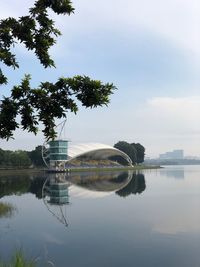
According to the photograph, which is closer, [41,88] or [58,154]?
[41,88]

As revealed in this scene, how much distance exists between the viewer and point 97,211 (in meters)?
28.6

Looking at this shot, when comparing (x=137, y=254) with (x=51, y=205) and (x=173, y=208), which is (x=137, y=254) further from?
(x=51, y=205)

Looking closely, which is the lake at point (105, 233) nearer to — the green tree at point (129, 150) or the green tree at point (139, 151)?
the green tree at point (129, 150)

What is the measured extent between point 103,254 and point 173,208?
14.5 m

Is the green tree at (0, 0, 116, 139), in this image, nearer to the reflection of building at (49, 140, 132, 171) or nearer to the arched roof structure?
the reflection of building at (49, 140, 132, 171)

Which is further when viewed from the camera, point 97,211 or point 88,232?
point 97,211

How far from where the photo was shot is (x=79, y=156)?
139875mm

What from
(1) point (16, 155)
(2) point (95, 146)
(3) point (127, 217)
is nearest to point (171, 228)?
(3) point (127, 217)

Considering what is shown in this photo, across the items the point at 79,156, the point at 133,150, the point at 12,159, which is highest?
the point at 133,150

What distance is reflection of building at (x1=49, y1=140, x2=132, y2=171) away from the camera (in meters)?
119

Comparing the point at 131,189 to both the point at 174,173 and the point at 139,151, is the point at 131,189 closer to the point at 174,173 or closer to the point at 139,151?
the point at 174,173

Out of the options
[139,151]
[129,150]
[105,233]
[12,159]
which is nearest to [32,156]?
[12,159]

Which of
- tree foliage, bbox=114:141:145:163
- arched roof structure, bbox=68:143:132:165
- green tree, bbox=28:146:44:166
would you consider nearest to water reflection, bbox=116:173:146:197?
arched roof structure, bbox=68:143:132:165

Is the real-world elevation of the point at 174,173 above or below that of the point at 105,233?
above
